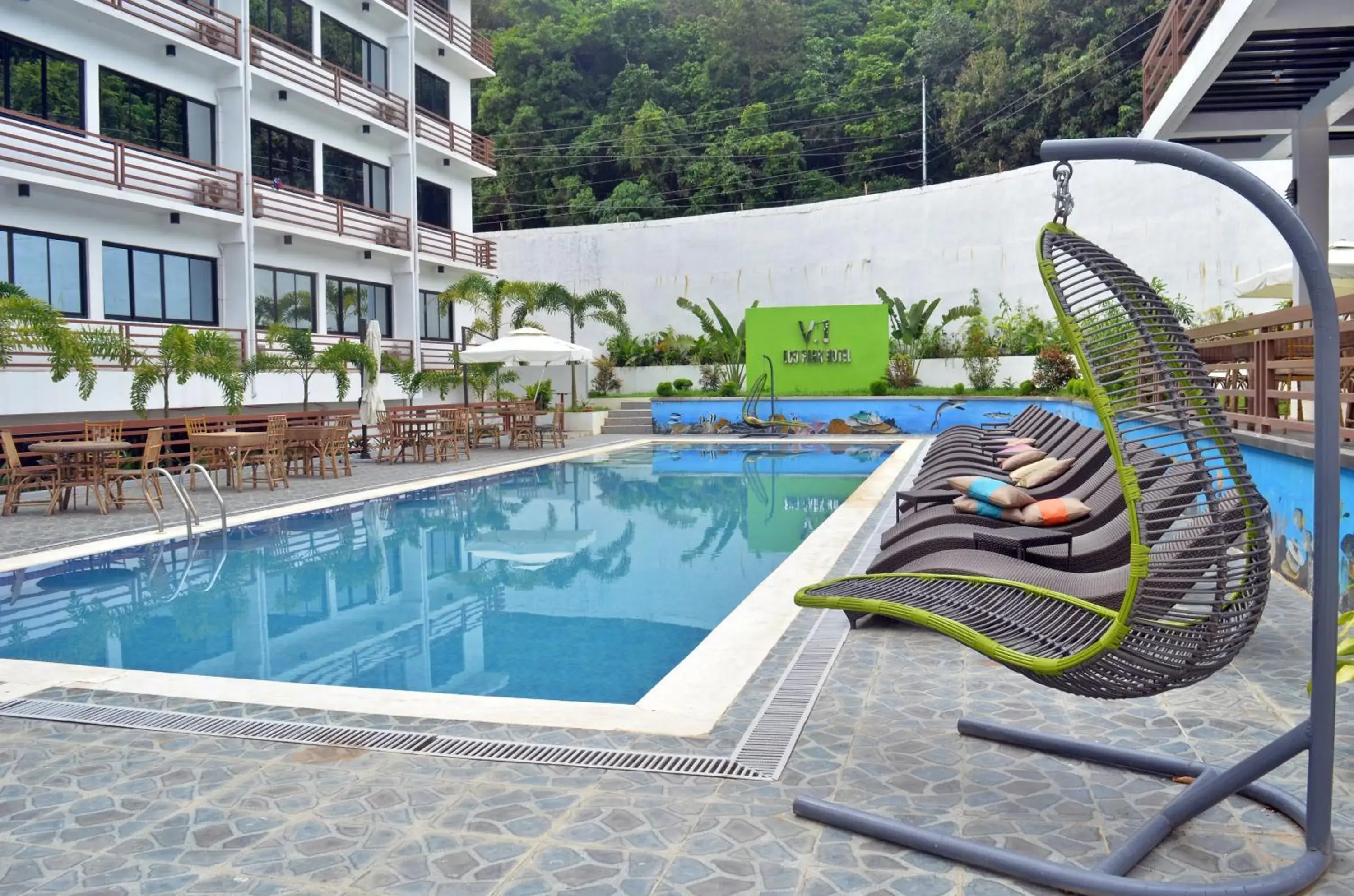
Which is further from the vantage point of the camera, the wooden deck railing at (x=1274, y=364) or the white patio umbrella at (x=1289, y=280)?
the white patio umbrella at (x=1289, y=280)

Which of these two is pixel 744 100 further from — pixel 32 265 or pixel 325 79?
pixel 32 265

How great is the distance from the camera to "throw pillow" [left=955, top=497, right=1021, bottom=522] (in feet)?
20.6

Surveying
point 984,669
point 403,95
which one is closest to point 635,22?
point 403,95

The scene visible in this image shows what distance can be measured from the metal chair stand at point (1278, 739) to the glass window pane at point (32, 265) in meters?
17.5

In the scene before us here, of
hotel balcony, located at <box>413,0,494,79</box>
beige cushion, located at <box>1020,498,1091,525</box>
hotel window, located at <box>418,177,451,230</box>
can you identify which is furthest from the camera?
hotel window, located at <box>418,177,451,230</box>

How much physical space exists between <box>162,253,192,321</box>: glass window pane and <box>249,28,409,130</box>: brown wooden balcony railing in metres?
4.21

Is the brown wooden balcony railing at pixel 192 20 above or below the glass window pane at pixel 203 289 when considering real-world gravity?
above

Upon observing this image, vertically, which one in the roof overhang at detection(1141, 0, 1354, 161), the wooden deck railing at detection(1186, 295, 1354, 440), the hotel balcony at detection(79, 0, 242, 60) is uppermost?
the hotel balcony at detection(79, 0, 242, 60)

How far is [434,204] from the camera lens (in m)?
28.1

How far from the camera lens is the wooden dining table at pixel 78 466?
10.6 m

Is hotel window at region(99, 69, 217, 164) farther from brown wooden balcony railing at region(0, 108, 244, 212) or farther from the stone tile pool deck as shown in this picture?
the stone tile pool deck

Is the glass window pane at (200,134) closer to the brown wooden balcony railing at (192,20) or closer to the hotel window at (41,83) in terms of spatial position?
the brown wooden balcony railing at (192,20)

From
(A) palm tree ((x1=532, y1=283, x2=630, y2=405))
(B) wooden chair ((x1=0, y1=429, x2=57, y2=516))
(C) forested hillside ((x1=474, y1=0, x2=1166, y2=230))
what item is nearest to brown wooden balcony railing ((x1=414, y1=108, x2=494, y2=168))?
(A) palm tree ((x1=532, y1=283, x2=630, y2=405))

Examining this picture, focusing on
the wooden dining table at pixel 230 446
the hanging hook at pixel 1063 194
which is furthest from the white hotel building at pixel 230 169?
the hanging hook at pixel 1063 194
